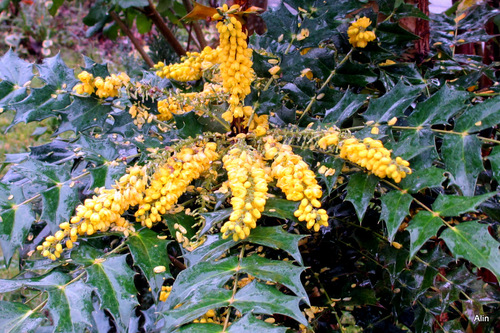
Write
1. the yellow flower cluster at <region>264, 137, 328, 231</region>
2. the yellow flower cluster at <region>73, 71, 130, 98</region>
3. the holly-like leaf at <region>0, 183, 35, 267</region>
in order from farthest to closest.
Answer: the yellow flower cluster at <region>73, 71, 130, 98</region> < the holly-like leaf at <region>0, 183, 35, 267</region> < the yellow flower cluster at <region>264, 137, 328, 231</region>

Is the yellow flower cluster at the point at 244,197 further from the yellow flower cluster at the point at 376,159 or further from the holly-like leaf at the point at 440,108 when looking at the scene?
the holly-like leaf at the point at 440,108

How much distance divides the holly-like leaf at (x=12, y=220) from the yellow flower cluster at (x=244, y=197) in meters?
0.41

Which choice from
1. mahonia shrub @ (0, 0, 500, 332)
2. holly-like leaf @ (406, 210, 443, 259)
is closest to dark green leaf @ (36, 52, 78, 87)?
mahonia shrub @ (0, 0, 500, 332)

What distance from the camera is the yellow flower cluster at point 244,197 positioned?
0.67m

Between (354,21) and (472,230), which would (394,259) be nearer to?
(472,230)

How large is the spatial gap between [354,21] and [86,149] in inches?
28.9

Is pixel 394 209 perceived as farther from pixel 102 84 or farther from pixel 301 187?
pixel 102 84

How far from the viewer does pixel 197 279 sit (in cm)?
66

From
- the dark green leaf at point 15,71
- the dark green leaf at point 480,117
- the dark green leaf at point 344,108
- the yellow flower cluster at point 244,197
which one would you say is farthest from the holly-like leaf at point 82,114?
the dark green leaf at point 480,117

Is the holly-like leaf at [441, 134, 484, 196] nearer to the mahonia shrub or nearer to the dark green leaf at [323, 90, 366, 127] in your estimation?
the mahonia shrub

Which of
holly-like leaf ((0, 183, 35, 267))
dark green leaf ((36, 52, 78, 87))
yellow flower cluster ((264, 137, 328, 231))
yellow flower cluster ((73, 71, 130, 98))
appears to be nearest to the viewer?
yellow flower cluster ((264, 137, 328, 231))

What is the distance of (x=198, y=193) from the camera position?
946 mm

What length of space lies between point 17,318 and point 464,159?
2.81 ft

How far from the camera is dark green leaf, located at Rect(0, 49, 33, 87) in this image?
1.09m
